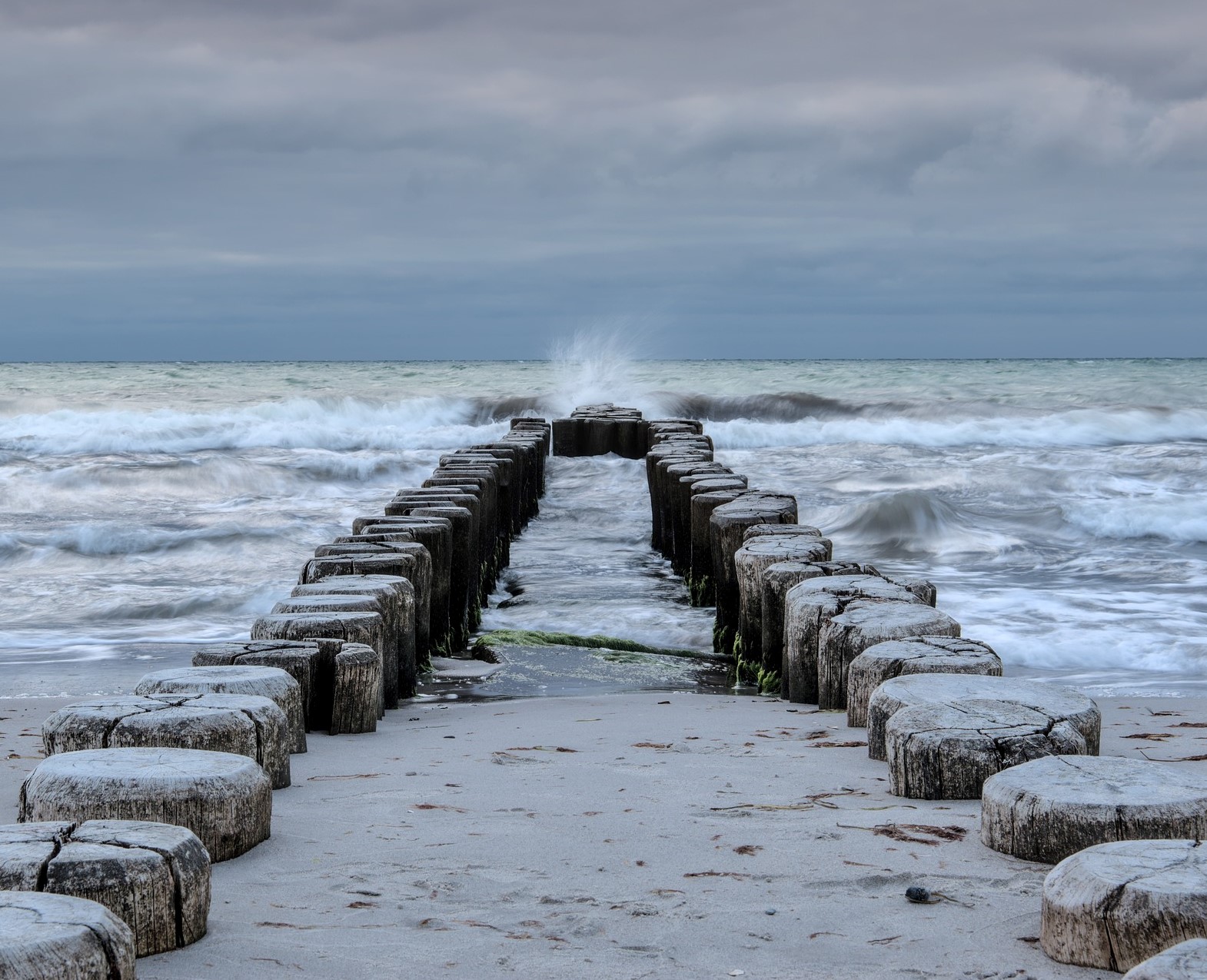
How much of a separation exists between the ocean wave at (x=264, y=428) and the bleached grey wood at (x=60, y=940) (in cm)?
2080

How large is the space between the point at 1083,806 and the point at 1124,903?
53 centimetres

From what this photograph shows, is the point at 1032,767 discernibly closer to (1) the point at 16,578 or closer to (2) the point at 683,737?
(2) the point at 683,737

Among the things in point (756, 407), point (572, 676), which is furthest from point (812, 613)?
point (756, 407)

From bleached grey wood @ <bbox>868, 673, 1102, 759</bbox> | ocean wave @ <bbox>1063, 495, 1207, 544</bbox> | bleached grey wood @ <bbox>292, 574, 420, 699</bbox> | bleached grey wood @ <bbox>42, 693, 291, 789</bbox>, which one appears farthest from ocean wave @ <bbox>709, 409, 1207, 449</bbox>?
bleached grey wood @ <bbox>42, 693, 291, 789</bbox>

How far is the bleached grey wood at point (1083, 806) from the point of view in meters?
2.44

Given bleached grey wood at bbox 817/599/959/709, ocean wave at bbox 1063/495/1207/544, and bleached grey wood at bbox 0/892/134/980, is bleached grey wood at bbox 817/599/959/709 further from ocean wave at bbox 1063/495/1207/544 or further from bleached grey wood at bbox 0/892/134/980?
ocean wave at bbox 1063/495/1207/544

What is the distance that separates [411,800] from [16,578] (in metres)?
8.30

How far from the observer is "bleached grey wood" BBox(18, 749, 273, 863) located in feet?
8.29

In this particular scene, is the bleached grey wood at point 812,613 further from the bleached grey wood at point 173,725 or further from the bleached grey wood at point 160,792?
the bleached grey wood at point 160,792

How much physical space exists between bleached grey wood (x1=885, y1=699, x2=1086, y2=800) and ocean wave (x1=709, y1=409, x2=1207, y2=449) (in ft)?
63.1

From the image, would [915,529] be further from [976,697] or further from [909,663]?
[976,697]

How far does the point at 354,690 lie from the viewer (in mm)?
4375

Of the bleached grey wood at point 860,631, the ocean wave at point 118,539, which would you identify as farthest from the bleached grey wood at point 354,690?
the ocean wave at point 118,539

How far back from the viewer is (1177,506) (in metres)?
12.5
